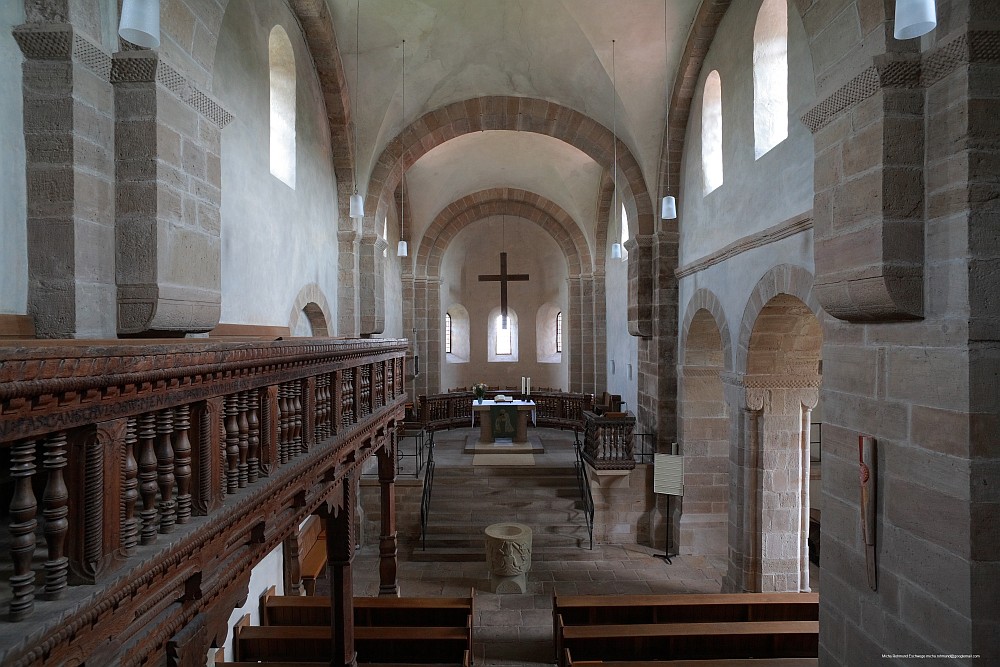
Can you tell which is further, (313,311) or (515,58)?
(515,58)

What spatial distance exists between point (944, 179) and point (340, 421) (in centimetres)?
435

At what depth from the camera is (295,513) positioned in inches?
138

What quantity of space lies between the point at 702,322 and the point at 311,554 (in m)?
7.71

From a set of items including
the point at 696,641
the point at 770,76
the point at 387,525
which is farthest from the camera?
the point at 387,525

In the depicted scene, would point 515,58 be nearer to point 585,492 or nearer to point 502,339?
point 585,492

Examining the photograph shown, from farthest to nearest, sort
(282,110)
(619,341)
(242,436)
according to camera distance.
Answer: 1. (619,341)
2. (282,110)
3. (242,436)

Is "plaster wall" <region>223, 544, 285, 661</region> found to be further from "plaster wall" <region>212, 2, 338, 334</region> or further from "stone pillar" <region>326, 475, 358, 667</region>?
"plaster wall" <region>212, 2, 338, 334</region>

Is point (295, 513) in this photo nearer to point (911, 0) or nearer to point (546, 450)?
point (911, 0)

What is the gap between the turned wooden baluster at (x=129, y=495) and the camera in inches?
77.3

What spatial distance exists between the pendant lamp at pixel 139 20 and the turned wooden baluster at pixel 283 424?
2047 mm

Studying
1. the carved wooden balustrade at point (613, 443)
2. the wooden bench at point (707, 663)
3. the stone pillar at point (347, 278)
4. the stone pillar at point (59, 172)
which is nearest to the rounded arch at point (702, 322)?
the carved wooden balustrade at point (613, 443)

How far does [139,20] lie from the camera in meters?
3.01

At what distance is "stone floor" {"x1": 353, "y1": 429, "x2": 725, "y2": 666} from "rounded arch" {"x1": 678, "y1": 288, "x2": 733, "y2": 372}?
349 centimetres

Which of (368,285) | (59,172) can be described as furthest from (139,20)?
(368,285)
